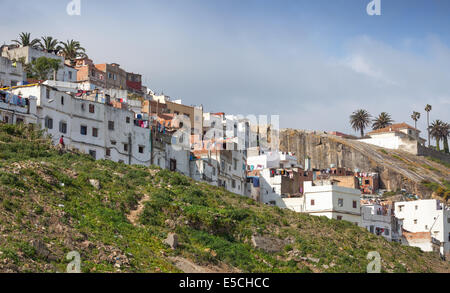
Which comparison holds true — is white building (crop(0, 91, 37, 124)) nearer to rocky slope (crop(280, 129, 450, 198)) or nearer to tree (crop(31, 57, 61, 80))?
tree (crop(31, 57, 61, 80))

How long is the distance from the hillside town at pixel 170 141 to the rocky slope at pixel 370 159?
499cm

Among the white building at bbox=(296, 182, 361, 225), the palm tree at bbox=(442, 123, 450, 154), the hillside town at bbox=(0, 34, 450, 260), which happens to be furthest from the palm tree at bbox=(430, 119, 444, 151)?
the white building at bbox=(296, 182, 361, 225)

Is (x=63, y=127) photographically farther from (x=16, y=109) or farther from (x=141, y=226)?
(x=141, y=226)

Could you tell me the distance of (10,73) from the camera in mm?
76562

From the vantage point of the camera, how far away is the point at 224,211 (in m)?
52.9

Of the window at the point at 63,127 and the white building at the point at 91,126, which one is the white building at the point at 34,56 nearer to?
the white building at the point at 91,126

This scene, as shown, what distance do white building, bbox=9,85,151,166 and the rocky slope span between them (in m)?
57.5

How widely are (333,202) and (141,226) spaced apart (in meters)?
28.2

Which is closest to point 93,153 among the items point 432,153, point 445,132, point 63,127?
point 63,127

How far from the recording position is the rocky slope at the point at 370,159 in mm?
113312

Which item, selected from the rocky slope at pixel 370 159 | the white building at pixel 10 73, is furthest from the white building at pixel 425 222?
the white building at pixel 10 73

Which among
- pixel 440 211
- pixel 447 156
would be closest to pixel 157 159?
Result: pixel 440 211

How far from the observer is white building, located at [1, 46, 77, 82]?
88875mm

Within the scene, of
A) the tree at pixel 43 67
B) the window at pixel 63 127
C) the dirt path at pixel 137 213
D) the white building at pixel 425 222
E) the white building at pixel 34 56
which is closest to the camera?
the dirt path at pixel 137 213
